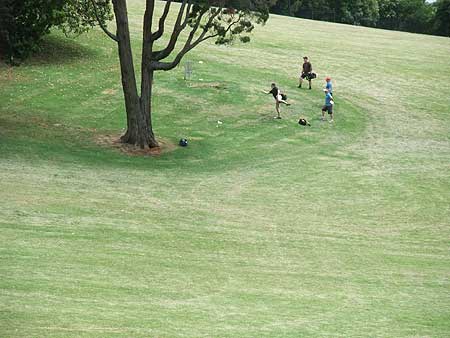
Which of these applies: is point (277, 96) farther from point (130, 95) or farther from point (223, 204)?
point (223, 204)

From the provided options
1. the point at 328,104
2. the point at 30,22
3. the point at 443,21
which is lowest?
the point at 328,104

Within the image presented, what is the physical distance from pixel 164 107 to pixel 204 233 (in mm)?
18629

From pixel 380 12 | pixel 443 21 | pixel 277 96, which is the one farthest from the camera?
pixel 380 12

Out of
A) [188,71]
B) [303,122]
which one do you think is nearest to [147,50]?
[303,122]

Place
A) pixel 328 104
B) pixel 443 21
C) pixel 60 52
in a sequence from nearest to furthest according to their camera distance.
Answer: pixel 328 104 → pixel 60 52 → pixel 443 21

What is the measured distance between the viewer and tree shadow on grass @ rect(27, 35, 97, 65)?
45625mm

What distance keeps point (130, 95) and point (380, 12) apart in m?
105

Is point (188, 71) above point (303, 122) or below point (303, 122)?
above

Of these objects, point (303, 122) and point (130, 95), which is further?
point (303, 122)

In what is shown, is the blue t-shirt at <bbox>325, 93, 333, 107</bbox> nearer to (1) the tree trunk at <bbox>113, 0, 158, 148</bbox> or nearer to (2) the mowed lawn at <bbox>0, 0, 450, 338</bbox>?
(2) the mowed lawn at <bbox>0, 0, 450, 338</bbox>

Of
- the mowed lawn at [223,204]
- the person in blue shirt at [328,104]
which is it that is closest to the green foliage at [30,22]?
the mowed lawn at [223,204]

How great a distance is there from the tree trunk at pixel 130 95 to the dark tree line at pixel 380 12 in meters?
79.5

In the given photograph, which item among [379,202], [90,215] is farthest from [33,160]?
[379,202]

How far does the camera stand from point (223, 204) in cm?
2589
